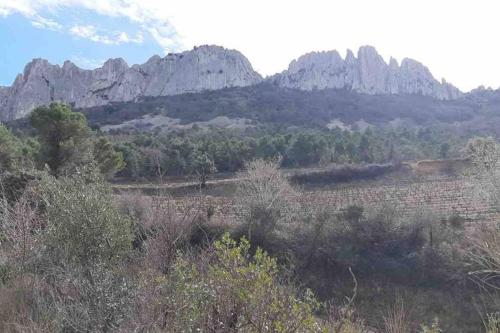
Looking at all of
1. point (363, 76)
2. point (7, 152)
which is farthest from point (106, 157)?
point (363, 76)

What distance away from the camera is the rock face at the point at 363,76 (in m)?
103

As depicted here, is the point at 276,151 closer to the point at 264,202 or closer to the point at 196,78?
the point at 264,202

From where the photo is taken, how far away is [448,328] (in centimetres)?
1712

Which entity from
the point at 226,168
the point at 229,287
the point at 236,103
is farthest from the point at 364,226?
the point at 236,103

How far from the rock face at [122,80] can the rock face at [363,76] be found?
11.6 metres

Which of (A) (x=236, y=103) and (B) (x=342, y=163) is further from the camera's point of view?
(A) (x=236, y=103)

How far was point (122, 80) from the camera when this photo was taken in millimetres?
105812

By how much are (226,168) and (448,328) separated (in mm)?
31984

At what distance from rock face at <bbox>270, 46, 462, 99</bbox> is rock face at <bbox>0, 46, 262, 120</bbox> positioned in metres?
11.6

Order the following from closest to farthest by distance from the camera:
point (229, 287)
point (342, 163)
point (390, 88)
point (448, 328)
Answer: point (229, 287)
point (448, 328)
point (342, 163)
point (390, 88)

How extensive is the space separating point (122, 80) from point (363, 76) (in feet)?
191

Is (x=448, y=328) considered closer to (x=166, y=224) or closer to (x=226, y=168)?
(x=166, y=224)

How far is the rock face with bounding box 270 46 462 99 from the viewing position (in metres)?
103

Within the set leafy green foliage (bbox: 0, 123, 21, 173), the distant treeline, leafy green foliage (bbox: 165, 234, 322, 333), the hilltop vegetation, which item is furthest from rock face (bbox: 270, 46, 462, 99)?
leafy green foliage (bbox: 165, 234, 322, 333)
